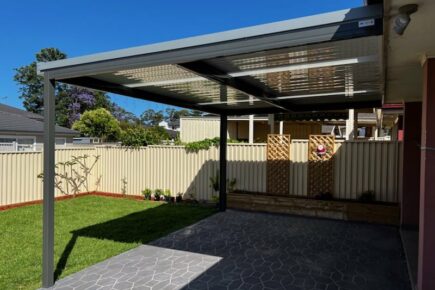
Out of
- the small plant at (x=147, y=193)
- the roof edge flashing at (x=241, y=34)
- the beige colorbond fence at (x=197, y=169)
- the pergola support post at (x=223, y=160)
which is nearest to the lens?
the roof edge flashing at (x=241, y=34)

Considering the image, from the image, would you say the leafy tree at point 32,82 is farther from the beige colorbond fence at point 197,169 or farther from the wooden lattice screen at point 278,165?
the wooden lattice screen at point 278,165

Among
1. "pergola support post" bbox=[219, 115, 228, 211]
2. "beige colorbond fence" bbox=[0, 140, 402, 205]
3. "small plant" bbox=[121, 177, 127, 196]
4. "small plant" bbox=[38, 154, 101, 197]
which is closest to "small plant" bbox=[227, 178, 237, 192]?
"beige colorbond fence" bbox=[0, 140, 402, 205]

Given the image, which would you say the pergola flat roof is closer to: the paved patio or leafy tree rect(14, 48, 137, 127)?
the paved patio

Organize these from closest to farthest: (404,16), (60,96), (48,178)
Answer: (404,16), (48,178), (60,96)

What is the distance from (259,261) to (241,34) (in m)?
3.80

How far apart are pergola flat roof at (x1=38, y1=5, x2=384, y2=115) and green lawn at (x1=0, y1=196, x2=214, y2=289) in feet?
9.43

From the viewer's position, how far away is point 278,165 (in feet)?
32.8

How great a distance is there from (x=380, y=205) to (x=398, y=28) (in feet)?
22.4

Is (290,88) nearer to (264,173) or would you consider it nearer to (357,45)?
(357,45)

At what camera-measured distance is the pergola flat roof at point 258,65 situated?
285 centimetres

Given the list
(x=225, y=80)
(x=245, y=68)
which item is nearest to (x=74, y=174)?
(x=225, y=80)

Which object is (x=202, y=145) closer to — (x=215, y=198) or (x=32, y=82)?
(x=215, y=198)

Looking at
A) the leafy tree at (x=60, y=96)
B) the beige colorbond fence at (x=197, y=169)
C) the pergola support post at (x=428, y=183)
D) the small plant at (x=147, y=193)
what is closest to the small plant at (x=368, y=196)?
the beige colorbond fence at (x=197, y=169)

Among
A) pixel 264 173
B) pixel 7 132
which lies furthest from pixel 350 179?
pixel 7 132
